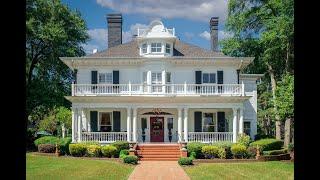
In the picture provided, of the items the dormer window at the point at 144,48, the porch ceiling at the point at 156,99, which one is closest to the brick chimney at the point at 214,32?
the dormer window at the point at 144,48

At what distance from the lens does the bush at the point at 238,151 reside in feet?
93.4

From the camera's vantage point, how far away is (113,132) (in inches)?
1282

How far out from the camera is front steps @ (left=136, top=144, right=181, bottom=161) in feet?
94.5

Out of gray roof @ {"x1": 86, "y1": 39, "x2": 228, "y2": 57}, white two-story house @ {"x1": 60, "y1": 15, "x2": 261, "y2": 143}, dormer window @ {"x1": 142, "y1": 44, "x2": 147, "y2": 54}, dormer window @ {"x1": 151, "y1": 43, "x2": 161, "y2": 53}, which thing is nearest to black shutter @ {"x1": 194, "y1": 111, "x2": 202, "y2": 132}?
white two-story house @ {"x1": 60, "y1": 15, "x2": 261, "y2": 143}

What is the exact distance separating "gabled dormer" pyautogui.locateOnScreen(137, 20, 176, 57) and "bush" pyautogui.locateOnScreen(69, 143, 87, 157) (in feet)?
27.8

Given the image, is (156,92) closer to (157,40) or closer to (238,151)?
(157,40)

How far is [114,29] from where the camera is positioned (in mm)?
39062

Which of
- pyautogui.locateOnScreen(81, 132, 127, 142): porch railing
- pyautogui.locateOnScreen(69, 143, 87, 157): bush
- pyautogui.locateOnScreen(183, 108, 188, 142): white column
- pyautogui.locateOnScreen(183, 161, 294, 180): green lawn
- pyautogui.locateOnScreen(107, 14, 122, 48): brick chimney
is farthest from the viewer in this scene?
pyautogui.locateOnScreen(107, 14, 122, 48): brick chimney

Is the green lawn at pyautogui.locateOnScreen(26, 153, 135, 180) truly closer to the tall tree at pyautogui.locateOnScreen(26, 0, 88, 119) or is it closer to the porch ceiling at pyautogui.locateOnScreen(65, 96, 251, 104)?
the porch ceiling at pyautogui.locateOnScreen(65, 96, 251, 104)

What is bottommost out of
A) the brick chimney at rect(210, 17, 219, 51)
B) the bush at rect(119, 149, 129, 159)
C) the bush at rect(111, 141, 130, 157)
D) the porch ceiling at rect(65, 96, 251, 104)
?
the bush at rect(119, 149, 129, 159)

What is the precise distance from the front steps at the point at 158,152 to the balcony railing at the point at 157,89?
4.06 m

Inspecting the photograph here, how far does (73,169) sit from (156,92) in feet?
40.4

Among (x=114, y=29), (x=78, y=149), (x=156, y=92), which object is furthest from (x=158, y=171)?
(x=114, y=29)

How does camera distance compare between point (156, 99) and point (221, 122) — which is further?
point (221, 122)
